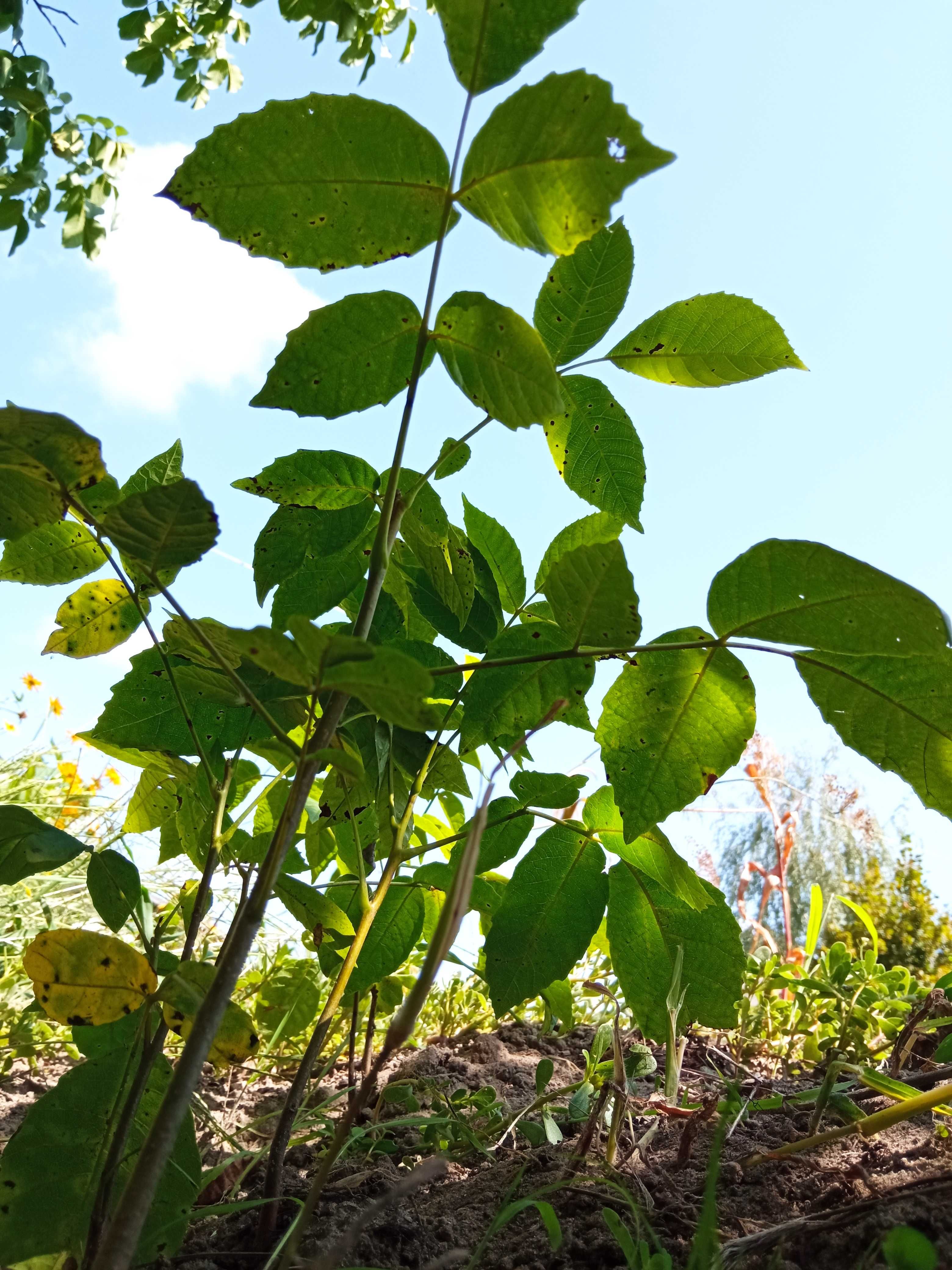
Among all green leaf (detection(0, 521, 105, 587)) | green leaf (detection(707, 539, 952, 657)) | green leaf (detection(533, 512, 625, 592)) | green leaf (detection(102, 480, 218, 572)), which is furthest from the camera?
green leaf (detection(533, 512, 625, 592))

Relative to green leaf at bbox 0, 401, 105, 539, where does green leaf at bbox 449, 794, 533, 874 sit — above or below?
below

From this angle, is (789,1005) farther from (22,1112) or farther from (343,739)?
(22,1112)

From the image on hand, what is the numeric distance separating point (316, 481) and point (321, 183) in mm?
299

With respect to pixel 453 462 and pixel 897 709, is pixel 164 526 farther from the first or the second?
pixel 897 709

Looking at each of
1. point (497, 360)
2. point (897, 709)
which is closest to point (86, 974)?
point (497, 360)

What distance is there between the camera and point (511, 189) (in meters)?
A: 0.59

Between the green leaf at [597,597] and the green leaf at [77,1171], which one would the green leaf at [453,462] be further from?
the green leaf at [77,1171]

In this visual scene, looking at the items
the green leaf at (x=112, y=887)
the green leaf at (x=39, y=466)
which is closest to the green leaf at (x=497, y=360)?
the green leaf at (x=39, y=466)

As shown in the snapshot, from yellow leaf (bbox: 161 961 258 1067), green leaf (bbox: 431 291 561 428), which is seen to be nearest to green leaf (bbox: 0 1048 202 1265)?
yellow leaf (bbox: 161 961 258 1067)

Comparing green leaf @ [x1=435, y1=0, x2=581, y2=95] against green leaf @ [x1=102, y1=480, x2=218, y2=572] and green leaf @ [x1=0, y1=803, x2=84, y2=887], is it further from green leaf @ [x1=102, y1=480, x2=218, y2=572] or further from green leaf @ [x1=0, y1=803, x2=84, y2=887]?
green leaf @ [x1=0, y1=803, x2=84, y2=887]

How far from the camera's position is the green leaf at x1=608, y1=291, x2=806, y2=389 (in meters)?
0.79

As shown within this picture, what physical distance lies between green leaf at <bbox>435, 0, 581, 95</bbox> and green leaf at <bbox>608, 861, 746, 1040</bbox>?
27.8 inches

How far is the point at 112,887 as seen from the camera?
27.7 inches

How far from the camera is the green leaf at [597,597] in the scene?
0.63 metres
